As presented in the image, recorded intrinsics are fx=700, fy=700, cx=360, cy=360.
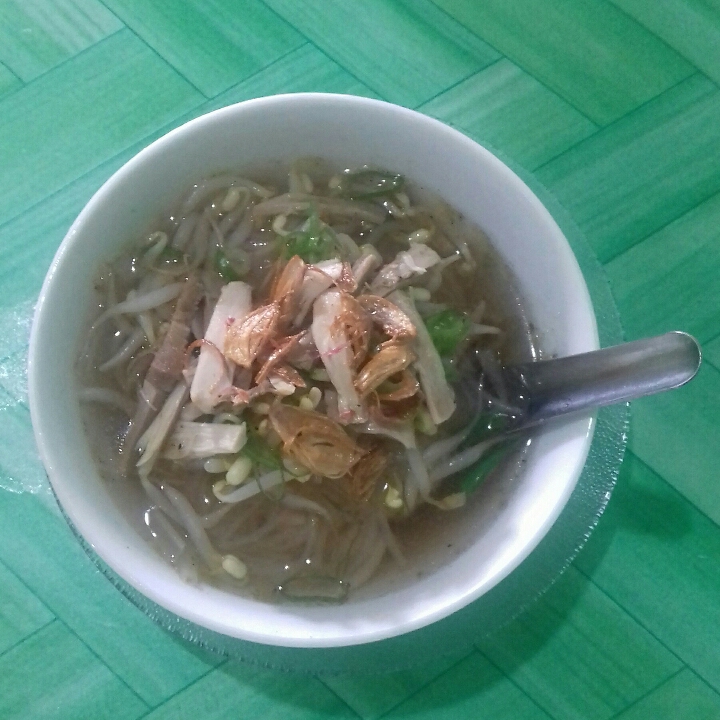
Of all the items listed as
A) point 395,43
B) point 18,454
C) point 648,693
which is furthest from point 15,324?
point 648,693

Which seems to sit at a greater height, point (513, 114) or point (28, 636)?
point (513, 114)

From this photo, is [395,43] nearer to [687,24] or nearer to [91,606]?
[687,24]

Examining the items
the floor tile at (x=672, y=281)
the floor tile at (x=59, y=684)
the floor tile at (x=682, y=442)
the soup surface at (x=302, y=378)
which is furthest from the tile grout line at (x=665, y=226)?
the floor tile at (x=59, y=684)

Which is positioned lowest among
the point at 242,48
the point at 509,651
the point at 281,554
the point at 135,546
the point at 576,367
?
the point at 509,651

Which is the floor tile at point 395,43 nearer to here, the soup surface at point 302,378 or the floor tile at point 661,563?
the soup surface at point 302,378

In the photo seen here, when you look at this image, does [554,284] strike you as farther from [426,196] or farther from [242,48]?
[242,48]

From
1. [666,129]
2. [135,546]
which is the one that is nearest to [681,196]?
[666,129]

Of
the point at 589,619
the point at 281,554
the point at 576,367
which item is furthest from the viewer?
the point at 589,619
